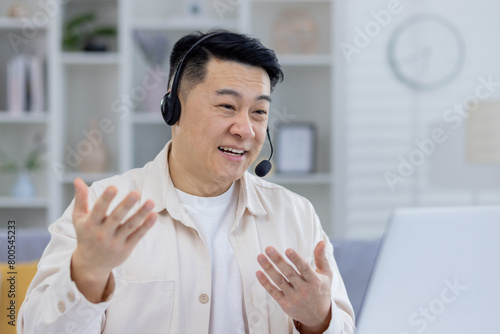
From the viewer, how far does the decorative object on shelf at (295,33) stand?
11.5 ft

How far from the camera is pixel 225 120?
136 cm

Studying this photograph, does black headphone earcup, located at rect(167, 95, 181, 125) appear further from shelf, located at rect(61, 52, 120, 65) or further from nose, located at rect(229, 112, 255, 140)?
shelf, located at rect(61, 52, 120, 65)

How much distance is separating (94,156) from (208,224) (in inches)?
86.3

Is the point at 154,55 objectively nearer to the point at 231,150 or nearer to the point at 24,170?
the point at 24,170

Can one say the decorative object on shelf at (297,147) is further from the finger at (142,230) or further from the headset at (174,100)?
the finger at (142,230)

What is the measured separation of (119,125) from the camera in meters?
3.48

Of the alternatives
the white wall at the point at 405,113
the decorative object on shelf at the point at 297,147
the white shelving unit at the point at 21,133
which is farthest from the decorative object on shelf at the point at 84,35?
the white wall at the point at 405,113

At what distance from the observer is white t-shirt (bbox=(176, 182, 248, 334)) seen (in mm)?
1332

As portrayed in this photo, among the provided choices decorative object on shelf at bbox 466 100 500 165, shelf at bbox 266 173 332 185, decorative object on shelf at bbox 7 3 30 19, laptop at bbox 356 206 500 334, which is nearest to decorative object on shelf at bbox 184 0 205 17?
decorative object on shelf at bbox 7 3 30 19

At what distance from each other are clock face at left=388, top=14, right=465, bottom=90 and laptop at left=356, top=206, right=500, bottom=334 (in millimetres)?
2863

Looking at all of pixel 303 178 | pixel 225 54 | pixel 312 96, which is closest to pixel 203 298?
pixel 225 54

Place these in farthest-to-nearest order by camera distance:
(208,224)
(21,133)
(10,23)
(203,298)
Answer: (21,133) → (10,23) → (208,224) → (203,298)

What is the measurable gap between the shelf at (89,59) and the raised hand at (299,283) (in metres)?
2.52

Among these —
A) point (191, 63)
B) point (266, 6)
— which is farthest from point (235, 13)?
point (191, 63)
